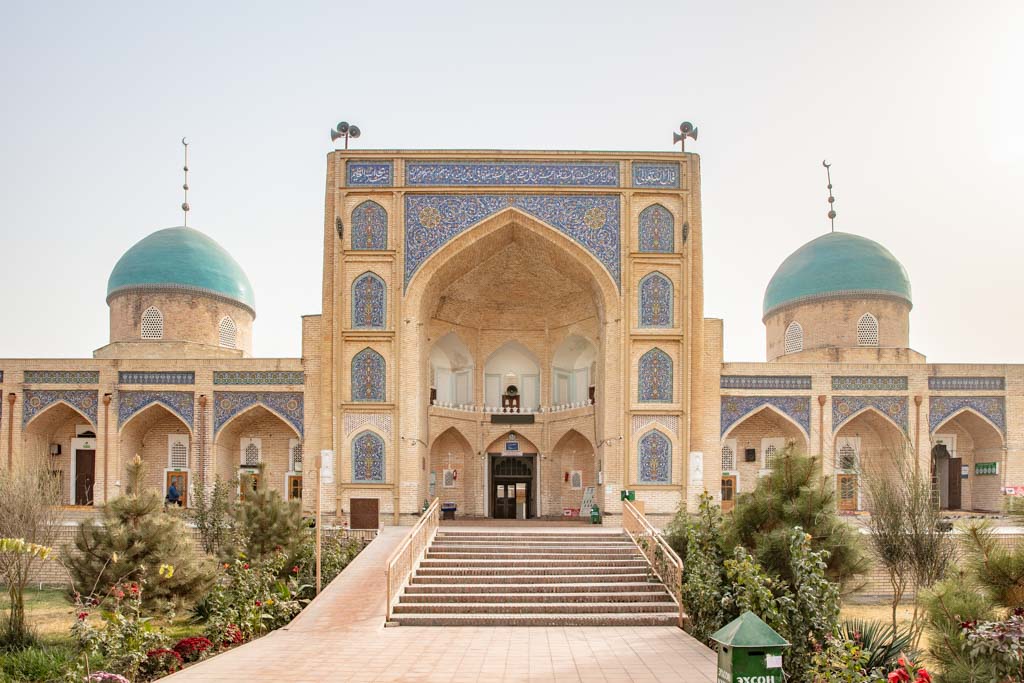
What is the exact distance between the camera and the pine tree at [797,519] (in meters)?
8.91

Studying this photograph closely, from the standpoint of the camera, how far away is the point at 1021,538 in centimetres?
524

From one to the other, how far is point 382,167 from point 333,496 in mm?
6494

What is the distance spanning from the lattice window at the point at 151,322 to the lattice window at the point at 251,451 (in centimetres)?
438

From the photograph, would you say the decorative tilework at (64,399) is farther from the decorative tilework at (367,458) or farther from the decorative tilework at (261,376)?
the decorative tilework at (367,458)

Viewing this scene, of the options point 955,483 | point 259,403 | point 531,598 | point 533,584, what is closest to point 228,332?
point 259,403

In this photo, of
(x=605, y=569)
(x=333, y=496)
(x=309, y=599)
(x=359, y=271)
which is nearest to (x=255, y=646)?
(x=309, y=599)

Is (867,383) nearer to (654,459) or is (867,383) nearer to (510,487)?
(654,459)

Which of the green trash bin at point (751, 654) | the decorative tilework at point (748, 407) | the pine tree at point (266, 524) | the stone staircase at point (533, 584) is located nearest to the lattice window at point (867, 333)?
the decorative tilework at point (748, 407)

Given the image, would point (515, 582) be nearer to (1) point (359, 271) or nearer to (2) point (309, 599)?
(2) point (309, 599)

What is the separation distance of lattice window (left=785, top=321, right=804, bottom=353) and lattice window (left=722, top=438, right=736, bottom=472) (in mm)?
4416

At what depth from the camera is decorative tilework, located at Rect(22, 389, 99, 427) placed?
62.8 feet

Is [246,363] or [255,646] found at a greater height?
[246,363]

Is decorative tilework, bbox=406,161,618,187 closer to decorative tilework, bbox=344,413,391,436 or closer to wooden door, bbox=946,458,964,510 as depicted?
decorative tilework, bbox=344,413,391,436

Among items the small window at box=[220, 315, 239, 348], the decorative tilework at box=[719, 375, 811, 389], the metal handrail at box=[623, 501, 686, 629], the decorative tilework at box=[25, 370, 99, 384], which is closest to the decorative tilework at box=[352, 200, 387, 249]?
the decorative tilework at box=[25, 370, 99, 384]
